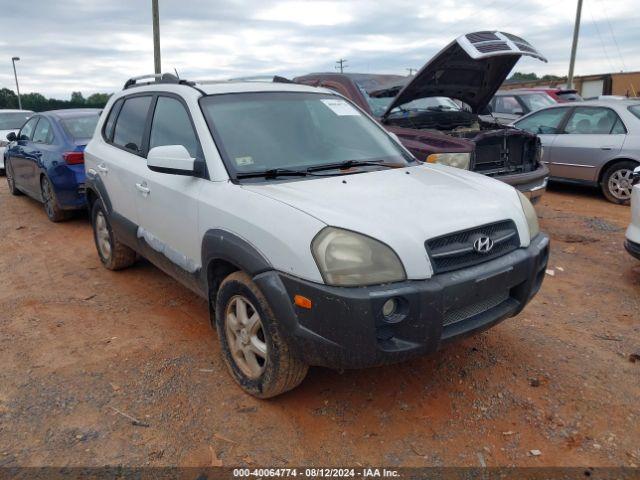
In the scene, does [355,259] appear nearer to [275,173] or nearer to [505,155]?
[275,173]

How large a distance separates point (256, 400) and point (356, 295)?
1104 millimetres

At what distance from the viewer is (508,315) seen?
2.94m

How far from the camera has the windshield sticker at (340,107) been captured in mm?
4004

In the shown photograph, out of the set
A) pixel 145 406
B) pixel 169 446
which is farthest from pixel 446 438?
pixel 145 406

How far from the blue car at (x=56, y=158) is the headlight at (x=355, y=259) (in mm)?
5511

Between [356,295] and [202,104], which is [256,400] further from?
[202,104]

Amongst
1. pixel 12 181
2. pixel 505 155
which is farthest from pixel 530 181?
pixel 12 181

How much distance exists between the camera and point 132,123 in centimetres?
452

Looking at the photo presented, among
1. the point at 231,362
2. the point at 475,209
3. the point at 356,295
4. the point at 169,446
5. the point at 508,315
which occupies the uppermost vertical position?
the point at 475,209

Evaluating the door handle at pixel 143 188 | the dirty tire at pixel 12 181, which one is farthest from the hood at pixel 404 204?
the dirty tire at pixel 12 181

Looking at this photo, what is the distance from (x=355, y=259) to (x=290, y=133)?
54.8 inches

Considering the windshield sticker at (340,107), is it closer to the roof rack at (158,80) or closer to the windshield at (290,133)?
the windshield at (290,133)

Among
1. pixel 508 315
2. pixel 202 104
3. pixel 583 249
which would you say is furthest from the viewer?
pixel 583 249

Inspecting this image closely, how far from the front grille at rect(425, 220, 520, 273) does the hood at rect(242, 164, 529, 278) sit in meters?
0.04
